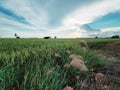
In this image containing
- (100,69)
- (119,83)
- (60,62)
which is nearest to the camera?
(119,83)

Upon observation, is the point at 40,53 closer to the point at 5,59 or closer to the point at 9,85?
the point at 5,59

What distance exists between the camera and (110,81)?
484cm

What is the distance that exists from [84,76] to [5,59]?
6.20 feet

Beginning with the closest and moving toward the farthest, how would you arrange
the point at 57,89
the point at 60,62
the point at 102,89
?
the point at 57,89, the point at 102,89, the point at 60,62

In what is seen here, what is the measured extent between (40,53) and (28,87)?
2.28 metres

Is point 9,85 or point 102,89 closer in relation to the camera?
point 9,85

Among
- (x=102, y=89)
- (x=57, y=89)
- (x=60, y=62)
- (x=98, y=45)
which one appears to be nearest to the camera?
(x=57, y=89)

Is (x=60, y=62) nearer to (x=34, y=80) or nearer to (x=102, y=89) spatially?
(x=102, y=89)

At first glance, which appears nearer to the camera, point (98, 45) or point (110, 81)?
point (110, 81)

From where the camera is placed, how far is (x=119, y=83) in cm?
474

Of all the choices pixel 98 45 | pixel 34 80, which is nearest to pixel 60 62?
pixel 34 80

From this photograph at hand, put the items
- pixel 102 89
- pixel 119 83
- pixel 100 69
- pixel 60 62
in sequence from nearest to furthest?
pixel 102 89 < pixel 119 83 < pixel 60 62 < pixel 100 69

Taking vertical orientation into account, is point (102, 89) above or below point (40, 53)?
below

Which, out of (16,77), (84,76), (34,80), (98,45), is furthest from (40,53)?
(98,45)
